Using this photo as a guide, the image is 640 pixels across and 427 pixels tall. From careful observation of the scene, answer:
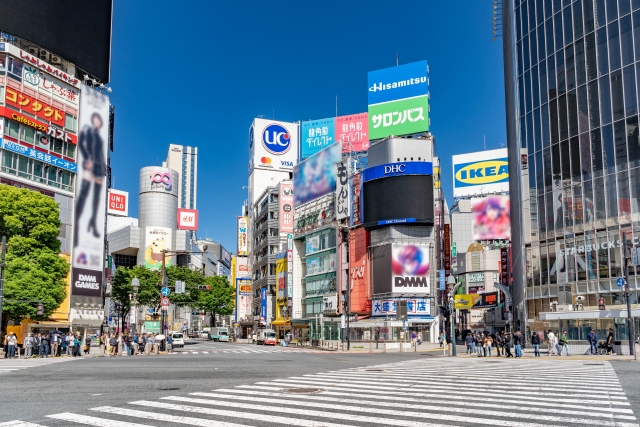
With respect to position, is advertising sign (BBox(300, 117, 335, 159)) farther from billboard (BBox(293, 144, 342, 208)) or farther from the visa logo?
the visa logo

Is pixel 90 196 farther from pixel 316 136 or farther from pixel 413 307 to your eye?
pixel 316 136

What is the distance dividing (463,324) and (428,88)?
69368 millimetres

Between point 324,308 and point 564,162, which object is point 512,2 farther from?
point 324,308

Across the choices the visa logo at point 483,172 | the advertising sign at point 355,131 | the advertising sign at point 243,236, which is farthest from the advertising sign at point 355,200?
the advertising sign at point 243,236

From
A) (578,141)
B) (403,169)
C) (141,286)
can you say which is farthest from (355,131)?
(578,141)

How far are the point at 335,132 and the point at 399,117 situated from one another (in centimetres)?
2701

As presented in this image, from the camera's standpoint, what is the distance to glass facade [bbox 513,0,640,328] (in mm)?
45938

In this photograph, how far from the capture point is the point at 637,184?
147ft

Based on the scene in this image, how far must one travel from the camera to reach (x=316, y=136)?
110 metres

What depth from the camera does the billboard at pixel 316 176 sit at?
8500cm

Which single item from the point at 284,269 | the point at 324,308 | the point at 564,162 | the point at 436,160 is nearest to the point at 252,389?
the point at 564,162

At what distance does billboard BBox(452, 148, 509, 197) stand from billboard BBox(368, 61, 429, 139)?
4307 cm

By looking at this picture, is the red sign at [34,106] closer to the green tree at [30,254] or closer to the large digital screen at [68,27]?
the large digital screen at [68,27]

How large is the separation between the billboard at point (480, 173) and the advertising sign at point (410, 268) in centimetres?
5153
